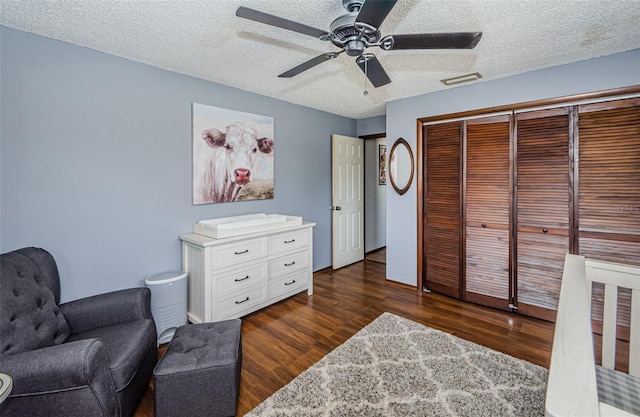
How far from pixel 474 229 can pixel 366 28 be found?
2.62 metres

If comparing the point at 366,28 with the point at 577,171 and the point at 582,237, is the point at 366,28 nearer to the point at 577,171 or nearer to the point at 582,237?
the point at 577,171

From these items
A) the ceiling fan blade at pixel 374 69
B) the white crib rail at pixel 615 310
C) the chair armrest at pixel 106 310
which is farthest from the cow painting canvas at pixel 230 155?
the white crib rail at pixel 615 310

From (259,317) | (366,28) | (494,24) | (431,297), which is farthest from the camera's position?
(431,297)

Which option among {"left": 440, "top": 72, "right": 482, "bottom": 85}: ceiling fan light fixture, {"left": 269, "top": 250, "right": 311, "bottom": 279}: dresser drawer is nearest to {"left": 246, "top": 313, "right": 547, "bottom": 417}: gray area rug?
{"left": 269, "top": 250, "right": 311, "bottom": 279}: dresser drawer

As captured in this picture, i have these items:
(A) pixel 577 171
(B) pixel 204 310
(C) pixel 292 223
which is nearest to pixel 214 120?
(C) pixel 292 223

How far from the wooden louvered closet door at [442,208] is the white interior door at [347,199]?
1.44 m

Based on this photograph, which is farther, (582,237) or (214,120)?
(214,120)

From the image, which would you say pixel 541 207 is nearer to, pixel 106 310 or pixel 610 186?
pixel 610 186

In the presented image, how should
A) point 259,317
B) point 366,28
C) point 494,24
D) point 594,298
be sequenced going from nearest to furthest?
point 366,28
point 494,24
point 594,298
point 259,317

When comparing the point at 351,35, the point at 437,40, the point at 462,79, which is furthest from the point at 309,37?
the point at 462,79

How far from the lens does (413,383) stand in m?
2.00

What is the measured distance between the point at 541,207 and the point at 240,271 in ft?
9.91

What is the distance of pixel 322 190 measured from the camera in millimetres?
4508

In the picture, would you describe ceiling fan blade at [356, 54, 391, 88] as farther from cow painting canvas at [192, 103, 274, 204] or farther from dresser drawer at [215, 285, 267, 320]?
dresser drawer at [215, 285, 267, 320]
